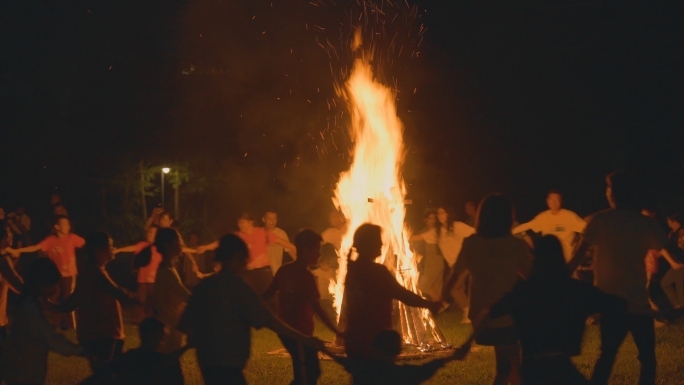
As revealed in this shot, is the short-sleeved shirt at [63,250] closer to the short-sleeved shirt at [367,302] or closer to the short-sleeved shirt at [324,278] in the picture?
the short-sleeved shirt at [324,278]

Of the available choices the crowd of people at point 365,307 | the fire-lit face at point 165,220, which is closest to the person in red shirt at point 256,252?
the fire-lit face at point 165,220

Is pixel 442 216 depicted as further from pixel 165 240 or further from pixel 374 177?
pixel 165 240

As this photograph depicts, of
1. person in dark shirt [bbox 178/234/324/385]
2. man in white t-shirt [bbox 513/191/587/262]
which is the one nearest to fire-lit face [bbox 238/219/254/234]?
man in white t-shirt [bbox 513/191/587/262]

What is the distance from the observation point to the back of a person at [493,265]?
622 centimetres

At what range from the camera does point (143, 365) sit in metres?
5.14

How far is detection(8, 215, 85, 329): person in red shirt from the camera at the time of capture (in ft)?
40.9

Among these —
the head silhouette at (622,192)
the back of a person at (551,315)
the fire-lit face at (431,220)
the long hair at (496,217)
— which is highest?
the fire-lit face at (431,220)

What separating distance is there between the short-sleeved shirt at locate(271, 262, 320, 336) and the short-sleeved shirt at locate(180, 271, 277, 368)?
1051mm

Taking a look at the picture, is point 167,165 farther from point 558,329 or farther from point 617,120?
point 558,329

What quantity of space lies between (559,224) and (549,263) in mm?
5690

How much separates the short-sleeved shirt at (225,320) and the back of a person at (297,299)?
3.45ft

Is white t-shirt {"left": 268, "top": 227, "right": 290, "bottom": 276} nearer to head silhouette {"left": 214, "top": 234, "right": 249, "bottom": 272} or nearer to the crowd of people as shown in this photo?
the crowd of people

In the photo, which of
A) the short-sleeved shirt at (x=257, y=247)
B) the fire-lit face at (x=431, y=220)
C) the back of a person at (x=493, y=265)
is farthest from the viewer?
the fire-lit face at (x=431, y=220)

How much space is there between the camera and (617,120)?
25.1m
